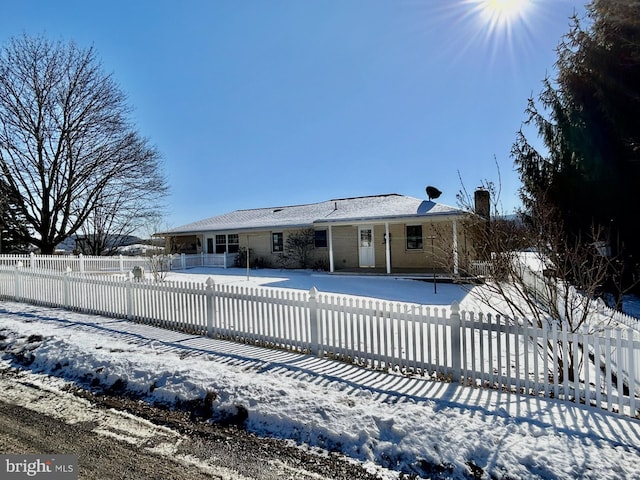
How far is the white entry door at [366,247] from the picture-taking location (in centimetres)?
1830

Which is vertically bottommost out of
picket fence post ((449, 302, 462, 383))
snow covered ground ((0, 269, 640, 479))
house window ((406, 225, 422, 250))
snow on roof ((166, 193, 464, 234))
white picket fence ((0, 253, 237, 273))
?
snow covered ground ((0, 269, 640, 479))

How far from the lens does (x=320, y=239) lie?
20031 mm

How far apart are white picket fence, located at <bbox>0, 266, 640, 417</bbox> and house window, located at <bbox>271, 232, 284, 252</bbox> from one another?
41.4 feet

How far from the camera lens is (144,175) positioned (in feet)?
78.6

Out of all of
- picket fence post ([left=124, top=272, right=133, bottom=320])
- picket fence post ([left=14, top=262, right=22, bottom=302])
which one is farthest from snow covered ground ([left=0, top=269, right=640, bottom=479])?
picket fence post ([left=14, top=262, right=22, bottom=302])

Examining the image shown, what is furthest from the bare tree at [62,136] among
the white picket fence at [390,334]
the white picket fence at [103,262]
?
the white picket fence at [390,334]

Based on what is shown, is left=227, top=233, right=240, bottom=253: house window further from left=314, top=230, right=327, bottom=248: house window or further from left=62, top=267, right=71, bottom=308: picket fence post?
left=62, top=267, right=71, bottom=308: picket fence post

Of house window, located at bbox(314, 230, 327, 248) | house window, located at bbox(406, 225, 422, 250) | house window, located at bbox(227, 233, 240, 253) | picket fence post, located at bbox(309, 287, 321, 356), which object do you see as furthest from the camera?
house window, located at bbox(227, 233, 240, 253)

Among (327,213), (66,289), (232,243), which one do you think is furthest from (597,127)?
(232,243)

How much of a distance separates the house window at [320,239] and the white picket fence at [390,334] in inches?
492

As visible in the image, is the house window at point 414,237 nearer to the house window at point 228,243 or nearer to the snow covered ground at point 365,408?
the house window at point 228,243

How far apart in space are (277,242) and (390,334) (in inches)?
663

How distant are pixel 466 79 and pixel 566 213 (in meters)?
6.07

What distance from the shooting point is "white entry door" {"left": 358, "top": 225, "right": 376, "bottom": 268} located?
18.3 m
